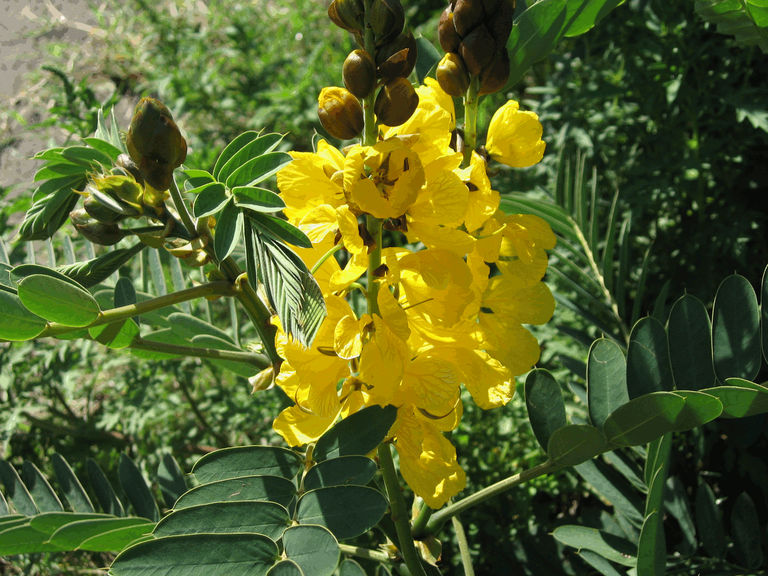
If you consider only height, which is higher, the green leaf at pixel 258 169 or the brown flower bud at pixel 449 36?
the brown flower bud at pixel 449 36

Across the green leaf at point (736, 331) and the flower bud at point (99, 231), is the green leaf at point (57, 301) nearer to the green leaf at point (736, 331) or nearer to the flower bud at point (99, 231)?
the flower bud at point (99, 231)

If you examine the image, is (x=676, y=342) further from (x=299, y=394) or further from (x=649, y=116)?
(x=649, y=116)

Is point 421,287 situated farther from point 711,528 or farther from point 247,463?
point 711,528

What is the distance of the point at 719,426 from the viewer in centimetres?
123

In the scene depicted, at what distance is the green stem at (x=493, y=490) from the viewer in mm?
773

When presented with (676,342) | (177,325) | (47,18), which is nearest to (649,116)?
(676,342)

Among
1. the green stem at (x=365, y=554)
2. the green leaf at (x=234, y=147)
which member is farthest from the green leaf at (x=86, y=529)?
the green leaf at (x=234, y=147)

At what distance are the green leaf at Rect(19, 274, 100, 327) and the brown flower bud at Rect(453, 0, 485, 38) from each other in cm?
50

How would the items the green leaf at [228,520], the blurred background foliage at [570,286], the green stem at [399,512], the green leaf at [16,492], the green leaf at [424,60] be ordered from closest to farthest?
the green leaf at [228,520]
the green stem at [399,512]
the green leaf at [424,60]
the green leaf at [16,492]
the blurred background foliage at [570,286]

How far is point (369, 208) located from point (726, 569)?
2.96 ft

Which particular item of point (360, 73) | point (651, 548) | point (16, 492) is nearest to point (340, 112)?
point (360, 73)

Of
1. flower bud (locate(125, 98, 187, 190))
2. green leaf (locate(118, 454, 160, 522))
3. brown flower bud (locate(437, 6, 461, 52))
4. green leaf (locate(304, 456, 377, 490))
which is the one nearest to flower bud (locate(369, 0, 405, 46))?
brown flower bud (locate(437, 6, 461, 52))

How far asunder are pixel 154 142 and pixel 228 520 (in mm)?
413

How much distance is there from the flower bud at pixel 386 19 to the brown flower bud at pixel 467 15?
0.10 metres
